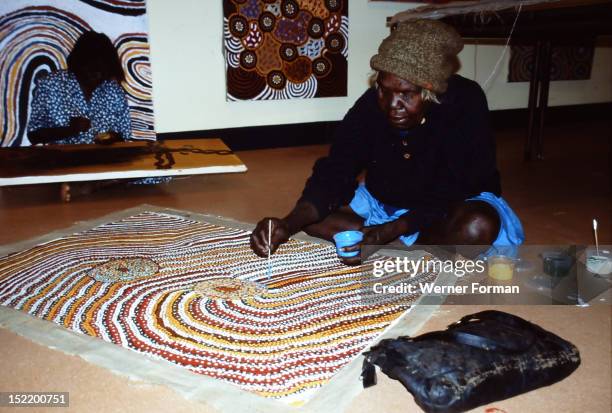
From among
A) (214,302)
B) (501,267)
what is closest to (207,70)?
(214,302)

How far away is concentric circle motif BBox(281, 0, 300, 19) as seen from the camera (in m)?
3.98

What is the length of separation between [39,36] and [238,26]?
135cm

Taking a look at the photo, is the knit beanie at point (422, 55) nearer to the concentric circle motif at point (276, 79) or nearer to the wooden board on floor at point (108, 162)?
the wooden board on floor at point (108, 162)

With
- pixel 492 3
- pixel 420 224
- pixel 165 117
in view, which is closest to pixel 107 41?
pixel 165 117

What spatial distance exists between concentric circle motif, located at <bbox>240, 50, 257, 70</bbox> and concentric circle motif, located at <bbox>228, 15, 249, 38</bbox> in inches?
5.2

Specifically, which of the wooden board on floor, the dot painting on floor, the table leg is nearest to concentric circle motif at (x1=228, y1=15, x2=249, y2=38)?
the wooden board on floor

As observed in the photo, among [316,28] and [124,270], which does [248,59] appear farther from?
[124,270]

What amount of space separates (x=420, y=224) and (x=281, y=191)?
1.27 m

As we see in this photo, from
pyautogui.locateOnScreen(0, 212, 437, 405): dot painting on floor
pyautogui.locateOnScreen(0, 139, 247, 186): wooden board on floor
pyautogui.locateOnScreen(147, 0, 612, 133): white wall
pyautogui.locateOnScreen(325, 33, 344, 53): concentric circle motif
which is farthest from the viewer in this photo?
pyautogui.locateOnScreen(325, 33, 344, 53): concentric circle motif

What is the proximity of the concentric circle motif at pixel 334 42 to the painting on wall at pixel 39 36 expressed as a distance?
1.46 m

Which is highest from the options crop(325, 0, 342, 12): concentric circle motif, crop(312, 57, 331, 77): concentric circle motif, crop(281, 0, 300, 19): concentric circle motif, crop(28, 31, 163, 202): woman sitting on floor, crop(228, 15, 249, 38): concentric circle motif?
crop(325, 0, 342, 12): concentric circle motif

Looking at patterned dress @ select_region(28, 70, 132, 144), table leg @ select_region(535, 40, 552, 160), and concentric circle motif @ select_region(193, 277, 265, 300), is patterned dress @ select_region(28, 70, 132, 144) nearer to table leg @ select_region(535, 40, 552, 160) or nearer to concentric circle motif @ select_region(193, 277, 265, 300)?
concentric circle motif @ select_region(193, 277, 265, 300)

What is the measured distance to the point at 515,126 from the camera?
5305 mm

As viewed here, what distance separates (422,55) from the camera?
4.58 ft
